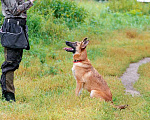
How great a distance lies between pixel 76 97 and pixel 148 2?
61.6ft

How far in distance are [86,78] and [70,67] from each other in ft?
8.53

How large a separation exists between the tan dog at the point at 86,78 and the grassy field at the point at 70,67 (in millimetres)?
247

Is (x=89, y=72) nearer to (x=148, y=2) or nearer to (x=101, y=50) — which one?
(x=101, y=50)

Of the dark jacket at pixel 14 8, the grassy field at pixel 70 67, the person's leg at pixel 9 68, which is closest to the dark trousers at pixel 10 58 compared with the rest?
the person's leg at pixel 9 68

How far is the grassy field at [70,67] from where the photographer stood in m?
5.36

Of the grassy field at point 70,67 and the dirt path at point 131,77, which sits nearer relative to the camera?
the grassy field at point 70,67

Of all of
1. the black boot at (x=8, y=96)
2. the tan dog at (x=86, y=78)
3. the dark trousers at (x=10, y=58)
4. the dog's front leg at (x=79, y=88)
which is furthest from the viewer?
the dog's front leg at (x=79, y=88)

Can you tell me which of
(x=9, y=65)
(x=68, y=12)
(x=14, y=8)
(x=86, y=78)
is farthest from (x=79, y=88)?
(x=68, y=12)

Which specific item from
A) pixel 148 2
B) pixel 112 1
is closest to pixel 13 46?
pixel 112 1

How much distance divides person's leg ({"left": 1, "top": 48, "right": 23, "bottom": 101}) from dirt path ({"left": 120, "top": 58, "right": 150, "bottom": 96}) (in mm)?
3190

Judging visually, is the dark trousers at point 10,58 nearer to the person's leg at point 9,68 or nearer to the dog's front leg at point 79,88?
the person's leg at point 9,68

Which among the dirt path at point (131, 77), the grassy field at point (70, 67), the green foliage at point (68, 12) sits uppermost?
the green foliage at point (68, 12)

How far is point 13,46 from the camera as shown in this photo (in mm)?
5449

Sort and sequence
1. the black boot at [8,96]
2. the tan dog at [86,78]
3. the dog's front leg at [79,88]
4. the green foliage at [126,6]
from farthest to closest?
1. the green foliage at [126,6]
2. the dog's front leg at [79,88]
3. the tan dog at [86,78]
4. the black boot at [8,96]
